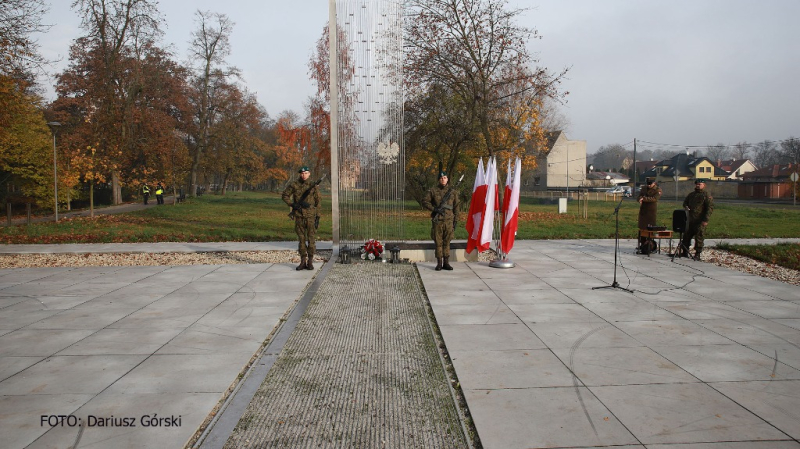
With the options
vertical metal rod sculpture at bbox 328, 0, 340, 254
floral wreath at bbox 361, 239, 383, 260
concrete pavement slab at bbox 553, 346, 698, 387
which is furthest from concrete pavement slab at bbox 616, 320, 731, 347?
vertical metal rod sculpture at bbox 328, 0, 340, 254

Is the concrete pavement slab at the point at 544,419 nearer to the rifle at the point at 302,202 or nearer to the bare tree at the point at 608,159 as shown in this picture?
the rifle at the point at 302,202

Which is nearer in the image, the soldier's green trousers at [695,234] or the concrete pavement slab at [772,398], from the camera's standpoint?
the concrete pavement slab at [772,398]

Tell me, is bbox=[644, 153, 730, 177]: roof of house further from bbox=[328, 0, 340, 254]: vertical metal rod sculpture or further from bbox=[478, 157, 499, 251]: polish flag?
bbox=[328, 0, 340, 254]: vertical metal rod sculpture

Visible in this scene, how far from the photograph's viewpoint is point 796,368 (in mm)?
5129

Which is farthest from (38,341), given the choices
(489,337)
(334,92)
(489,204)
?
(489,204)

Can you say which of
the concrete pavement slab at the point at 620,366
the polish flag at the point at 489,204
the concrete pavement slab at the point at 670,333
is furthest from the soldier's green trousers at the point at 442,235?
the concrete pavement slab at the point at 620,366

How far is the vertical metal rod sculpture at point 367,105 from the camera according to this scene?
11633 mm

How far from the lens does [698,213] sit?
12.4m

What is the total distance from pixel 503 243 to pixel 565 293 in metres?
2.71

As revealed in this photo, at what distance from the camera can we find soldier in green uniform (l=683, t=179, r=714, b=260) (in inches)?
482

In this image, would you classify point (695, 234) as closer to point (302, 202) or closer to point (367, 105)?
point (367, 105)

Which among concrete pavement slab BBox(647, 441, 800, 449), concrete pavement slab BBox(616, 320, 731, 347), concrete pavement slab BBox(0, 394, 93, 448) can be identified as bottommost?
concrete pavement slab BBox(647, 441, 800, 449)

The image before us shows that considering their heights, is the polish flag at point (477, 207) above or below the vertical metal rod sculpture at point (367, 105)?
below

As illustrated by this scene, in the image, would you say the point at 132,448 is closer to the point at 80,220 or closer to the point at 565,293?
the point at 565,293
